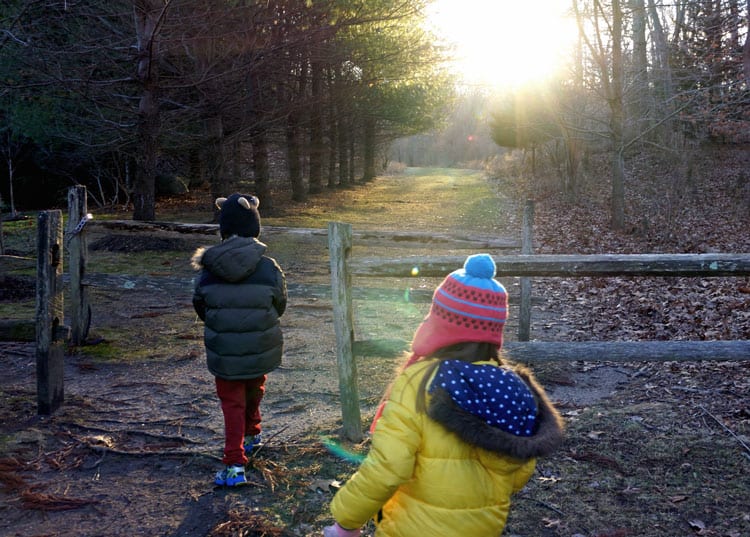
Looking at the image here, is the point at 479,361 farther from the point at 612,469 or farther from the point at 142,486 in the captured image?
the point at 142,486

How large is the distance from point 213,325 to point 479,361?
2.21m

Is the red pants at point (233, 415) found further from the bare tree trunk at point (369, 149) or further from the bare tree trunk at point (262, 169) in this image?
the bare tree trunk at point (369, 149)

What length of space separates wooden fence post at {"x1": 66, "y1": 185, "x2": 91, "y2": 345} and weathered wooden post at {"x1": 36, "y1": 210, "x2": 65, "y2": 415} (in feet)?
5.93

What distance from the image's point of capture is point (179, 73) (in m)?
15.1

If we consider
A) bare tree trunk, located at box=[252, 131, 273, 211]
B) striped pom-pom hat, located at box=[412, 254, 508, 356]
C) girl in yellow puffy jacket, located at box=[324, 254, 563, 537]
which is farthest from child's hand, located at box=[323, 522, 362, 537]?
bare tree trunk, located at box=[252, 131, 273, 211]

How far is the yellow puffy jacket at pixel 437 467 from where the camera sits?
7.22 feet

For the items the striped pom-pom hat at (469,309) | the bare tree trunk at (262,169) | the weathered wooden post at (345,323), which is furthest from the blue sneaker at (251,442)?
the bare tree trunk at (262,169)

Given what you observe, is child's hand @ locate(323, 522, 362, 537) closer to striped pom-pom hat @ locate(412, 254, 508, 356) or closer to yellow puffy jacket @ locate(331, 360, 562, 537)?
yellow puffy jacket @ locate(331, 360, 562, 537)

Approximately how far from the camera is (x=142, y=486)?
4.31m

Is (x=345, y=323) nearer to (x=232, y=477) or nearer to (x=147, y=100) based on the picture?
(x=232, y=477)

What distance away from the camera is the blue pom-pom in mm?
2301

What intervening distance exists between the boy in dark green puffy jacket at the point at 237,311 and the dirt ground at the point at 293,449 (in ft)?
1.61

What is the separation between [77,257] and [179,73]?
8.86 m

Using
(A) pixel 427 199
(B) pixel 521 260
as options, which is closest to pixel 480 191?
(A) pixel 427 199
